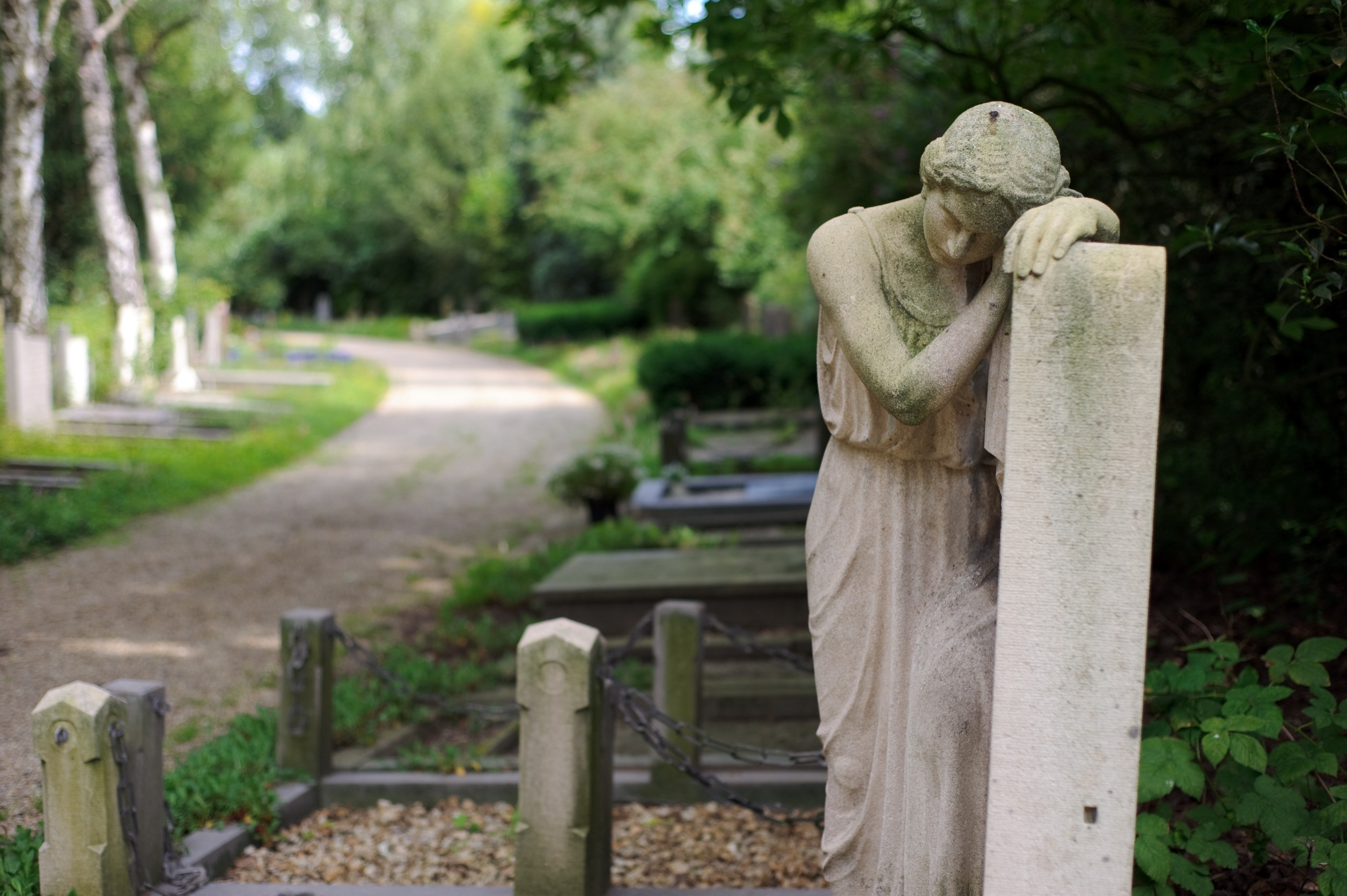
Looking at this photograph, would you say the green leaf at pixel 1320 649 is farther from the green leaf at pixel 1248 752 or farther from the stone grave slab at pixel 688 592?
the stone grave slab at pixel 688 592

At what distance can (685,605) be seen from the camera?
4.83 metres

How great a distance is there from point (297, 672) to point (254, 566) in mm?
4754

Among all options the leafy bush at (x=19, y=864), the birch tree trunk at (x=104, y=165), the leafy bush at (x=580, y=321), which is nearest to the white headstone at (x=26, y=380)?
the birch tree trunk at (x=104, y=165)

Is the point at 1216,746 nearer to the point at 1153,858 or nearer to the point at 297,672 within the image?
the point at 1153,858

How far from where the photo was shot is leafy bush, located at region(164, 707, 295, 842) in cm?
448

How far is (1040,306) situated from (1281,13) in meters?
1.62

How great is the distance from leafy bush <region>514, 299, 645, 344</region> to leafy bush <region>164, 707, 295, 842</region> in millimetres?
24963

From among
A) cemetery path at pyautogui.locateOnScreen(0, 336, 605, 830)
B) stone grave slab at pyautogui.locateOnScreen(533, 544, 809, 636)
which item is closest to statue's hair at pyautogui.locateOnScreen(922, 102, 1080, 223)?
cemetery path at pyautogui.locateOnScreen(0, 336, 605, 830)

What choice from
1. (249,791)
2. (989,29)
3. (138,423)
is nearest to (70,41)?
(138,423)

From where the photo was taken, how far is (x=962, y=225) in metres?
2.23

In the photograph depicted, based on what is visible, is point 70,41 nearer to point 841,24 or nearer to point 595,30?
point 841,24

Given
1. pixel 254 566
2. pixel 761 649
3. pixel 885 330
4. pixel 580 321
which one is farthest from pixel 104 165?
pixel 885 330

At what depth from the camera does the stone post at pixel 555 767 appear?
3.80 metres

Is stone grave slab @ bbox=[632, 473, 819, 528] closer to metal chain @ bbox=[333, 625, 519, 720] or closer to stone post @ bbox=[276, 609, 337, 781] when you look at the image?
metal chain @ bbox=[333, 625, 519, 720]
